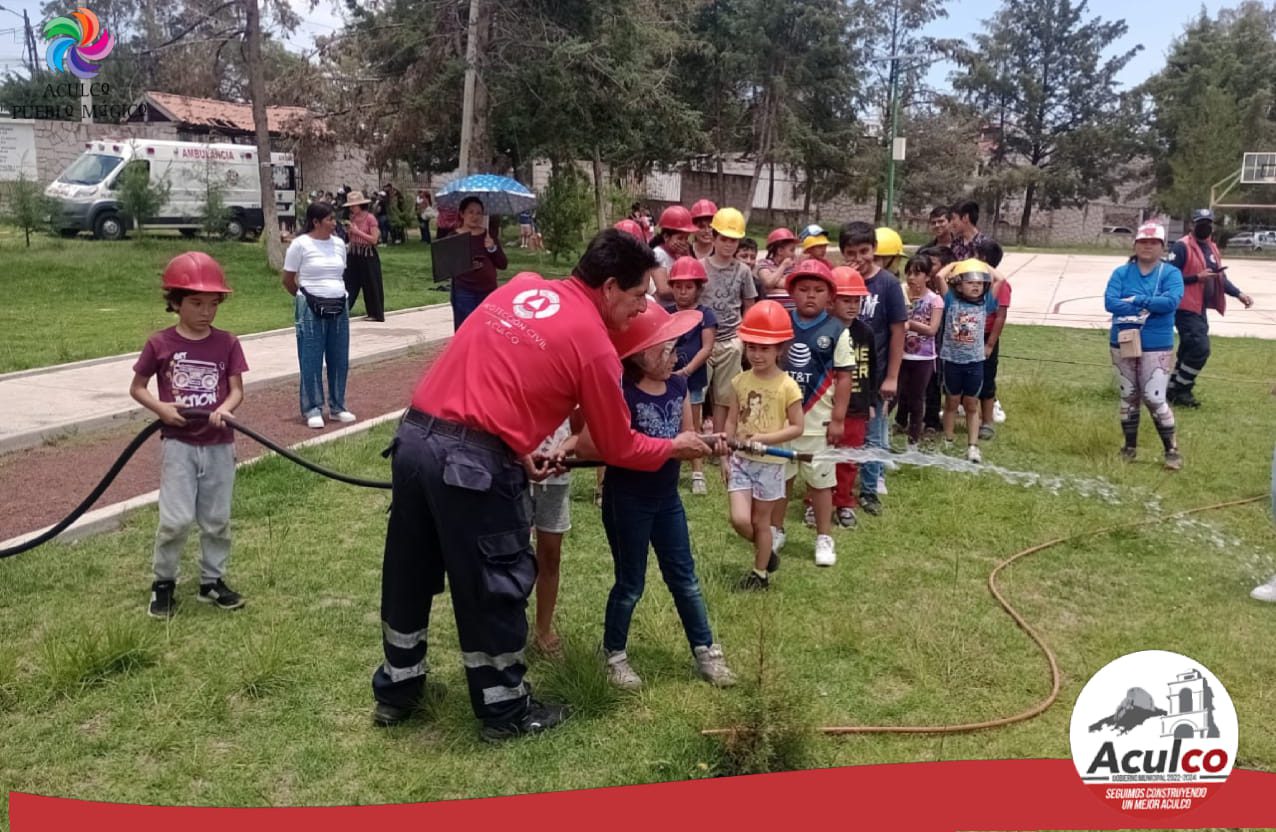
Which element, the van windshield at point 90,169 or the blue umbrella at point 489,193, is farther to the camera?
the van windshield at point 90,169

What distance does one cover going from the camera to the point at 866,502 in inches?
250

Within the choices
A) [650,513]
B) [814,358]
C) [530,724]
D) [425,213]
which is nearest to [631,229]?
[814,358]

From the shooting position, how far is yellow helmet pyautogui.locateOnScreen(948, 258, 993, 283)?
24.0 feet

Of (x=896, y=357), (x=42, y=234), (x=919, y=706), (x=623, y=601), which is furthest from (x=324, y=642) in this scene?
(x=42, y=234)

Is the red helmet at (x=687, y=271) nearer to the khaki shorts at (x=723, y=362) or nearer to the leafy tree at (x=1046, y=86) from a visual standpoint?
the khaki shorts at (x=723, y=362)

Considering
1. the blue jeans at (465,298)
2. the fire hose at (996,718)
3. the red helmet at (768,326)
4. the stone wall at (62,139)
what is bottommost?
the fire hose at (996,718)

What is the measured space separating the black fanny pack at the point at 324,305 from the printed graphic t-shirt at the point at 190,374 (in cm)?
341

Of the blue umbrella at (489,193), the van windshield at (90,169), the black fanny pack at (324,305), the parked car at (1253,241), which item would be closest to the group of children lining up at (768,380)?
the blue umbrella at (489,193)

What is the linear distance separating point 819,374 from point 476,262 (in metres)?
2.98

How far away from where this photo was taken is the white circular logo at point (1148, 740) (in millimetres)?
2992

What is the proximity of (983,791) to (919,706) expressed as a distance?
21.2 inches

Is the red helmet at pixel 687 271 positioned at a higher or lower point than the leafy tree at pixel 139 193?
lower

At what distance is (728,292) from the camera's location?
6.54 m

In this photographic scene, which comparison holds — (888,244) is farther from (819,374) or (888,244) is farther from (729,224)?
(819,374)
